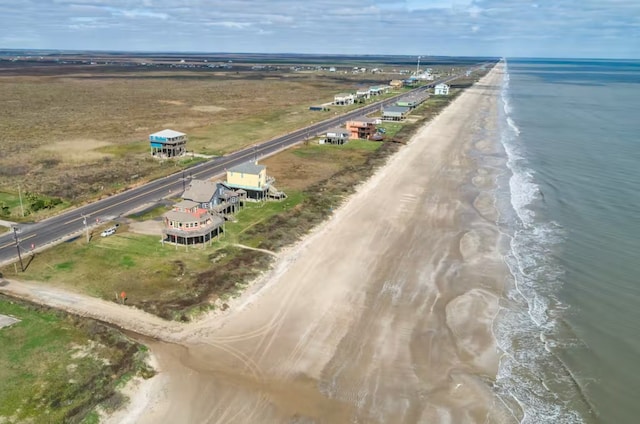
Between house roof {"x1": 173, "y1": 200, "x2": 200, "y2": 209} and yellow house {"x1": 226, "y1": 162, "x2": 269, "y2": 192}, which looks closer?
house roof {"x1": 173, "y1": 200, "x2": 200, "y2": 209}

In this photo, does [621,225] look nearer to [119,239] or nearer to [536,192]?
[536,192]

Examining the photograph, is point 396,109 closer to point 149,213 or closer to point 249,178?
point 249,178

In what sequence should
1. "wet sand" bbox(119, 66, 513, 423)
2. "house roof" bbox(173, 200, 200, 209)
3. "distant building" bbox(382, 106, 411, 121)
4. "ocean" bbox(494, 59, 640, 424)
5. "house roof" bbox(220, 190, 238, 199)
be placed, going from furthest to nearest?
1. "distant building" bbox(382, 106, 411, 121)
2. "house roof" bbox(220, 190, 238, 199)
3. "house roof" bbox(173, 200, 200, 209)
4. "ocean" bbox(494, 59, 640, 424)
5. "wet sand" bbox(119, 66, 513, 423)

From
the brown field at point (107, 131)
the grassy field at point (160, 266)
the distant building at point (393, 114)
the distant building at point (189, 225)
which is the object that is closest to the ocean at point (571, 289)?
the grassy field at point (160, 266)

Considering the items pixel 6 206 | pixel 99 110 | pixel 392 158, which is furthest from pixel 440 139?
pixel 99 110

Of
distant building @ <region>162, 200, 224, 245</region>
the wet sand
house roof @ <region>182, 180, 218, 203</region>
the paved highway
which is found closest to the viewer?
the wet sand

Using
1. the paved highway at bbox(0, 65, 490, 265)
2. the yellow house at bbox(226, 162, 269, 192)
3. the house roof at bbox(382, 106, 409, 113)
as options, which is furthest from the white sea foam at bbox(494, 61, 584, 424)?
the house roof at bbox(382, 106, 409, 113)

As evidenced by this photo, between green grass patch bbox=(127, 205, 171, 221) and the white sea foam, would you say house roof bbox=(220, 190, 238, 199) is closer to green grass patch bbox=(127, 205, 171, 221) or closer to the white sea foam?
green grass patch bbox=(127, 205, 171, 221)
